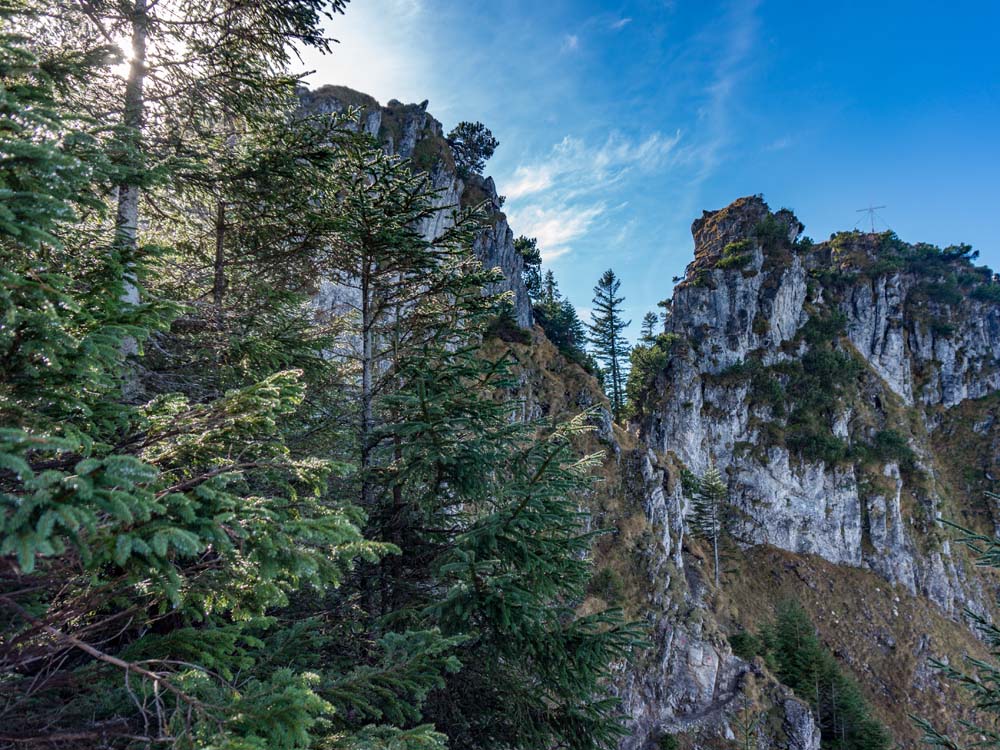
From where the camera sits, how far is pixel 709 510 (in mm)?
39469

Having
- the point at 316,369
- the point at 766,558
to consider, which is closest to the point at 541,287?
the point at 766,558

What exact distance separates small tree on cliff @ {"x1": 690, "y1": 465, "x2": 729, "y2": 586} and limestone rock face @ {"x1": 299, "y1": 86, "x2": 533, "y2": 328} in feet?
71.5

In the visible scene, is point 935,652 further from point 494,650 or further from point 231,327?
point 231,327

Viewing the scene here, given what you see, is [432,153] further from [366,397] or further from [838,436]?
[838,436]

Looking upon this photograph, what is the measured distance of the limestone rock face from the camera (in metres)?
38.1

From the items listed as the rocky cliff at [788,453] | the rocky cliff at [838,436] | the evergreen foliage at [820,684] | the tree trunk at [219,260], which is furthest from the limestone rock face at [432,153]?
the tree trunk at [219,260]

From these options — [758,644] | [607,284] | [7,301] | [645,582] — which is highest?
[607,284]

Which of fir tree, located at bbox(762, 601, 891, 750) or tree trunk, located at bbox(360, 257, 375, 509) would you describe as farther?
fir tree, located at bbox(762, 601, 891, 750)

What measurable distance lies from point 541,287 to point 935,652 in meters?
53.7

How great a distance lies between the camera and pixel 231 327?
6.66 m

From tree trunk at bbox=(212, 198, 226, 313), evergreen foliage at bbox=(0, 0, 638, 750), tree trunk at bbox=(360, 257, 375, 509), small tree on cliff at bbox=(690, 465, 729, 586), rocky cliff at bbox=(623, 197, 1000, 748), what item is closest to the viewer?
→ evergreen foliage at bbox=(0, 0, 638, 750)

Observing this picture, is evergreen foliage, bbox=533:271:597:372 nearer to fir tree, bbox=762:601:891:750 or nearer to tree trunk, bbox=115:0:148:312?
fir tree, bbox=762:601:891:750

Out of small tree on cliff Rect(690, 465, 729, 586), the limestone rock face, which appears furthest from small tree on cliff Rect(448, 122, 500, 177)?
small tree on cliff Rect(690, 465, 729, 586)

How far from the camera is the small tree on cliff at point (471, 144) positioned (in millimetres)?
49125
